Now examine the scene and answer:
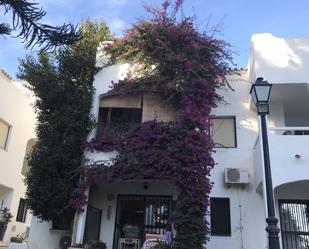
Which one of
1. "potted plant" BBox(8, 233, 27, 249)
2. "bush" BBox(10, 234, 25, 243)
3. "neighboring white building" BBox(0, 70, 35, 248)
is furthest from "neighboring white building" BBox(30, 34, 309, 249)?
"neighboring white building" BBox(0, 70, 35, 248)

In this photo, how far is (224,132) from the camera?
48.2 ft

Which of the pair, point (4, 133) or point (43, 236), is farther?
point (4, 133)

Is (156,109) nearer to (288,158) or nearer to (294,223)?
(288,158)

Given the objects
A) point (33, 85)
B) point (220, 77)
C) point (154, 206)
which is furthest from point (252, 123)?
point (33, 85)

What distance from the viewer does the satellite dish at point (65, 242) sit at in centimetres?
1343

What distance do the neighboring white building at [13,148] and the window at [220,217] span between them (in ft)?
33.8

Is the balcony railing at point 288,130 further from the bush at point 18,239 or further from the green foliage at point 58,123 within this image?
the bush at point 18,239

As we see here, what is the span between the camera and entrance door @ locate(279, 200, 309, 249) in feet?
42.2

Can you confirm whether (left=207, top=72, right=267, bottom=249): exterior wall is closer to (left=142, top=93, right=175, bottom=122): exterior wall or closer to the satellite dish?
(left=142, top=93, right=175, bottom=122): exterior wall

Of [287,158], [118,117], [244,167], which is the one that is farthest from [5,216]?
[287,158]

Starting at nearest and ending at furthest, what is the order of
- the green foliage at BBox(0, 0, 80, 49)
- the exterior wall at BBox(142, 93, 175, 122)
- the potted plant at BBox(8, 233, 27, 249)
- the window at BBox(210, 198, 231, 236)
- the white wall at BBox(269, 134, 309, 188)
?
the green foliage at BBox(0, 0, 80, 49)
the white wall at BBox(269, 134, 309, 188)
the window at BBox(210, 198, 231, 236)
the exterior wall at BBox(142, 93, 175, 122)
the potted plant at BBox(8, 233, 27, 249)

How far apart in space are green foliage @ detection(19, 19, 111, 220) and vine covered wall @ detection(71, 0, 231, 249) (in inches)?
27.6

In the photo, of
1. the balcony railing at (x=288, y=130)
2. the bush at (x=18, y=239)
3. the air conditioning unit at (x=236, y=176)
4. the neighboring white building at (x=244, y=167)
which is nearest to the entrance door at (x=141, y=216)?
the neighboring white building at (x=244, y=167)

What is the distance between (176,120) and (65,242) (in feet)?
19.1
